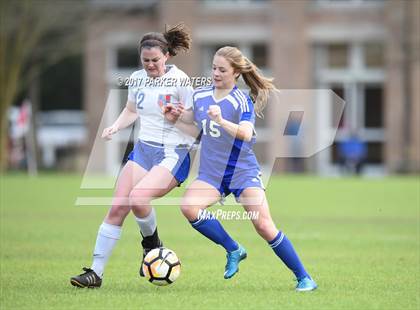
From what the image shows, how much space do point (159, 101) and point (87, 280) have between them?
5.50 feet

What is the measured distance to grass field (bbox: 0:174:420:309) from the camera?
7.97m

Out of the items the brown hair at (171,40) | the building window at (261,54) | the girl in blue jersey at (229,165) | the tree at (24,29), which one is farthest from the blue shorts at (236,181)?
the building window at (261,54)

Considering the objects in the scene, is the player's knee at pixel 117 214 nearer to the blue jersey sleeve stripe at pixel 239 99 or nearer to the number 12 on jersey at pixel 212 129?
the number 12 on jersey at pixel 212 129

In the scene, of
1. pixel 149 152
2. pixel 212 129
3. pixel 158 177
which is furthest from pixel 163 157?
pixel 212 129

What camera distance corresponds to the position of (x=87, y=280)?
27.8ft

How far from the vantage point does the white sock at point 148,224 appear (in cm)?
891

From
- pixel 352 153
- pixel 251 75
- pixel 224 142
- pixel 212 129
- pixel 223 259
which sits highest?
pixel 251 75

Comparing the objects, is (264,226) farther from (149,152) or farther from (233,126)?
(149,152)

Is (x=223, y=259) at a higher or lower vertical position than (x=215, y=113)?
lower

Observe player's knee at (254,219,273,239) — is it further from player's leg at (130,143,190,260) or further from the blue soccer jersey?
player's leg at (130,143,190,260)

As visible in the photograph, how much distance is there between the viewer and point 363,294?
827cm

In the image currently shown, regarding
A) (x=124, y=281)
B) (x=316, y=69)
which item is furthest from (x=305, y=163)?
(x=124, y=281)

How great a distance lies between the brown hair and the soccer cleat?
2027 mm

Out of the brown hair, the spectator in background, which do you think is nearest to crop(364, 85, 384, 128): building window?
the spectator in background
